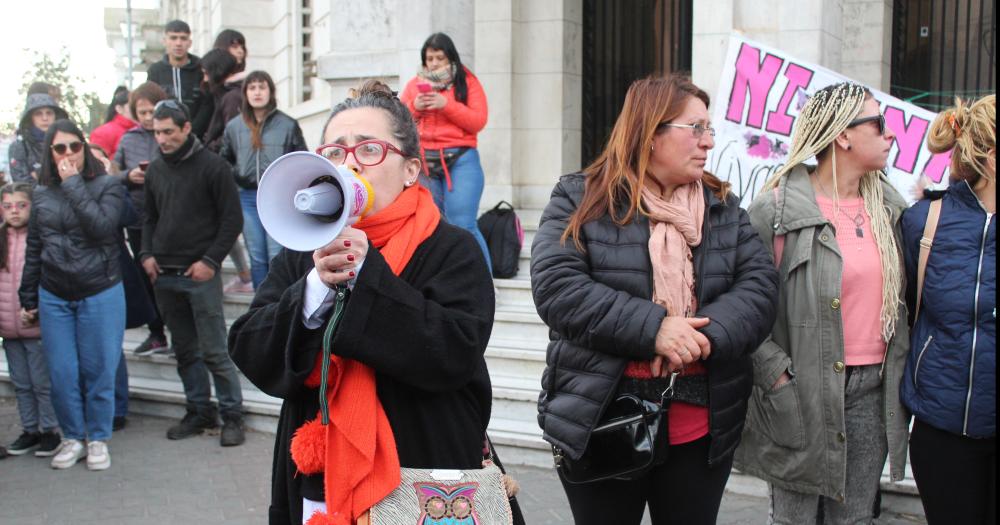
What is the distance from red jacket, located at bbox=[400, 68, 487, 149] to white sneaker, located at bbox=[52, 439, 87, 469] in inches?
119

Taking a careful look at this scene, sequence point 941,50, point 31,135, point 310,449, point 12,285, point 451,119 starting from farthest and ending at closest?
point 941,50 < point 31,135 < point 451,119 < point 12,285 < point 310,449

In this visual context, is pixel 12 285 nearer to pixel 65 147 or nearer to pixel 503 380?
pixel 65 147

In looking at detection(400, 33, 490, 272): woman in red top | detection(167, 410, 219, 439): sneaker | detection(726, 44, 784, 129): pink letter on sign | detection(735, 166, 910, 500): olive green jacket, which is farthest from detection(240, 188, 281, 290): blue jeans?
detection(735, 166, 910, 500): olive green jacket

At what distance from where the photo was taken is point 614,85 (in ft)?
31.6

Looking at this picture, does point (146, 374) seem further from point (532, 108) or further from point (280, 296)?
point (280, 296)

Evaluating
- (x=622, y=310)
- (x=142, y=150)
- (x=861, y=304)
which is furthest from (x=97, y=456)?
(x=861, y=304)

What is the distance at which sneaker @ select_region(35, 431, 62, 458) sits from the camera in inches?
256

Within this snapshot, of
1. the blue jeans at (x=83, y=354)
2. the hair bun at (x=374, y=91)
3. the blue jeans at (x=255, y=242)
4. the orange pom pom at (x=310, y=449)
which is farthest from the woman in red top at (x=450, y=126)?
the orange pom pom at (x=310, y=449)

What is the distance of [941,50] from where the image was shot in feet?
27.6

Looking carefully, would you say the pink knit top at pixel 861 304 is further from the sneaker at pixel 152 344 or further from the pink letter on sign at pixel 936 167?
the sneaker at pixel 152 344

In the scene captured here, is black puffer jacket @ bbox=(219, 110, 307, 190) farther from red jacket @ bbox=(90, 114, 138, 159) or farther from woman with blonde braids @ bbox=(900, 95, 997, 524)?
woman with blonde braids @ bbox=(900, 95, 997, 524)

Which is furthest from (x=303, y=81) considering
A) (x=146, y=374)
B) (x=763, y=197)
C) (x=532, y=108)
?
(x=763, y=197)

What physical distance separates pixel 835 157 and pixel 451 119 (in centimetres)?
365

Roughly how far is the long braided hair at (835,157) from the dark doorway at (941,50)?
210 inches
